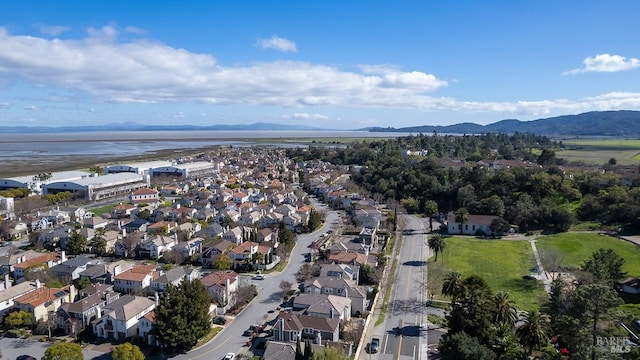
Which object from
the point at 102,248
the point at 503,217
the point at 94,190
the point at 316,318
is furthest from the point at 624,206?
the point at 94,190

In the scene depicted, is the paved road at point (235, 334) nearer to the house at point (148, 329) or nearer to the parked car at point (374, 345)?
the house at point (148, 329)

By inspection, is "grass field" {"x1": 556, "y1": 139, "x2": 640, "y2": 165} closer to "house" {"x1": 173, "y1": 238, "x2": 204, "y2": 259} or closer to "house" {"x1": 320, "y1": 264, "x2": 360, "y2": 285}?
"house" {"x1": 320, "y1": 264, "x2": 360, "y2": 285}

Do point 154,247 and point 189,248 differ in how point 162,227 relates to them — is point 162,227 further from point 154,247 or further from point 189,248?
point 189,248

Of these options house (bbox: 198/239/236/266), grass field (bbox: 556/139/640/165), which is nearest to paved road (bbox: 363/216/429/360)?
house (bbox: 198/239/236/266)

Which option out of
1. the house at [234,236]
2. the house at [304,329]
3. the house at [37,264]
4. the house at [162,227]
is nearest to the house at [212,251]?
the house at [234,236]

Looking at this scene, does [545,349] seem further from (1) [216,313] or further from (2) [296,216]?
(2) [296,216]

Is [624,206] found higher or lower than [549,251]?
higher
